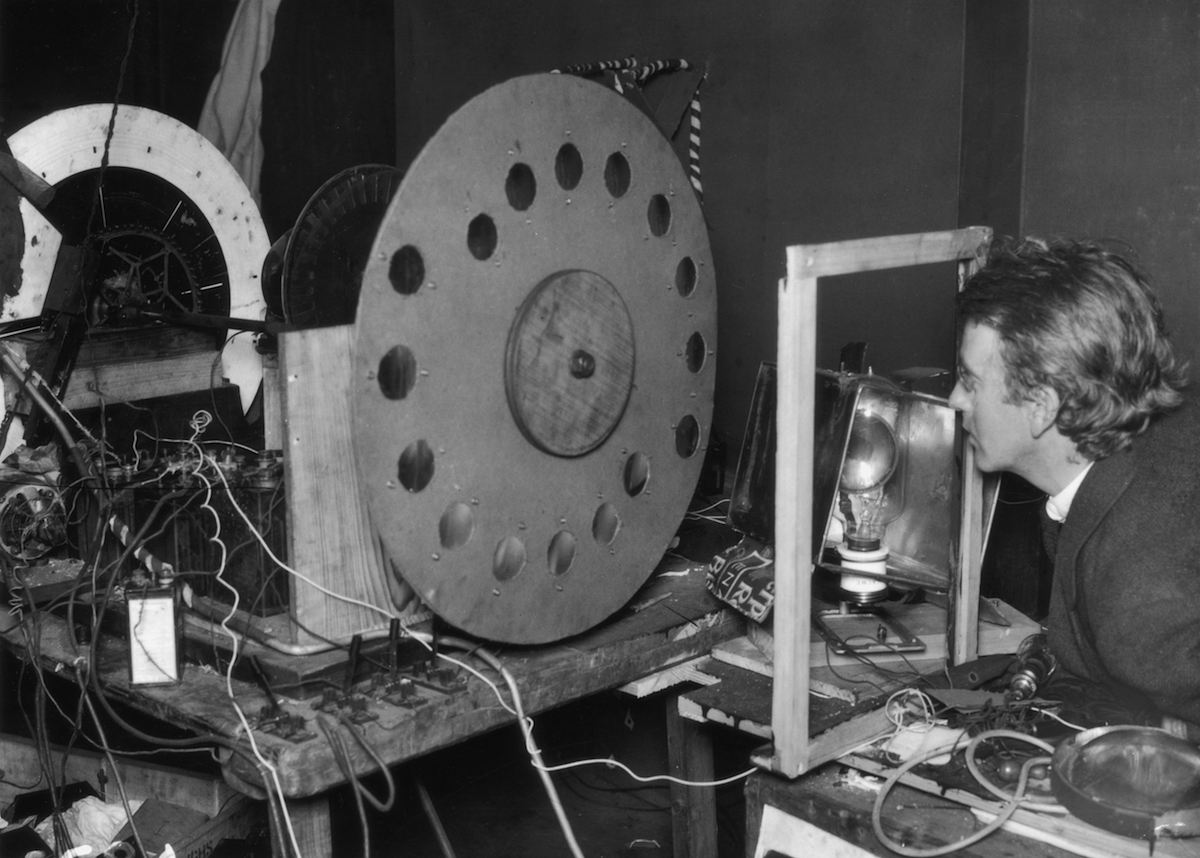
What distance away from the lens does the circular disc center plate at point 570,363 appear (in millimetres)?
2266

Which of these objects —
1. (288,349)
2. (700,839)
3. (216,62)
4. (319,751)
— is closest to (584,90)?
(288,349)

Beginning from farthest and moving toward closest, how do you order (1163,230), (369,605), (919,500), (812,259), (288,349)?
(1163,230) → (919,500) → (369,605) → (288,349) → (812,259)

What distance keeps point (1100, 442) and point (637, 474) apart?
34.8 inches

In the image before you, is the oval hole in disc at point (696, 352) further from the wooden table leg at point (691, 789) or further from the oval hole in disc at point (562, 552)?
the wooden table leg at point (691, 789)

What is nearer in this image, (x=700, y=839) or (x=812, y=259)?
(x=812, y=259)

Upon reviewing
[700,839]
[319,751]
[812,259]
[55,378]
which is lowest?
[700,839]

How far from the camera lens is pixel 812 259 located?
1.98 m

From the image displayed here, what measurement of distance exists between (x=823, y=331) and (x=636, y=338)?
1614 mm

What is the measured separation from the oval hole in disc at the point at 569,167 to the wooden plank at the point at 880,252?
501mm

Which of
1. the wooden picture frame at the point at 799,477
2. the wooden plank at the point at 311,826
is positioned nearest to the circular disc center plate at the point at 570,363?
the wooden picture frame at the point at 799,477

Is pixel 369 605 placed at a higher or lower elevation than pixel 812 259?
lower

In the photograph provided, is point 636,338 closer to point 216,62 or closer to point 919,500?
point 919,500

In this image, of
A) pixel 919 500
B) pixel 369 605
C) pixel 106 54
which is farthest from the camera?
pixel 106 54

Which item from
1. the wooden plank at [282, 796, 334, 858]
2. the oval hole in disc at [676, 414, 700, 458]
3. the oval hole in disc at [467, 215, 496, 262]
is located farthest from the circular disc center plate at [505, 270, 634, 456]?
the wooden plank at [282, 796, 334, 858]
